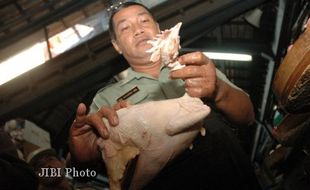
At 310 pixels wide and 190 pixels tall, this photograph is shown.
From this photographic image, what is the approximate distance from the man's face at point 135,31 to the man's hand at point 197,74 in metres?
0.55

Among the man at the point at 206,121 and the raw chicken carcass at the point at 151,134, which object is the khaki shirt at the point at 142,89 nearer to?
the man at the point at 206,121

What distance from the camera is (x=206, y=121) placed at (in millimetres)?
1896

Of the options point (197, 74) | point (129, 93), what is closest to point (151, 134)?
point (197, 74)

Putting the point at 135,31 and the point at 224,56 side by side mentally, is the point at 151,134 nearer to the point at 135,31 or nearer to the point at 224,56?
the point at 135,31

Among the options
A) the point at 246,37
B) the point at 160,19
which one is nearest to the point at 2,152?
the point at 160,19

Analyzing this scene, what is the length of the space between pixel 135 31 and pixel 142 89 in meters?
0.40

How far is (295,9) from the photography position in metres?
4.55

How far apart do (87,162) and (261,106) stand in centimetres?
767

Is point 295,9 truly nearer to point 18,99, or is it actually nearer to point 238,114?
point 238,114

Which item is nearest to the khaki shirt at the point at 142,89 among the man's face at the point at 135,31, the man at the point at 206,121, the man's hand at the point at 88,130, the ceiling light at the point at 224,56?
the man at the point at 206,121

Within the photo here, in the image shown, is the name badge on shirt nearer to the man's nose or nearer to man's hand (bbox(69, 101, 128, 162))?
man's hand (bbox(69, 101, 128, 162))

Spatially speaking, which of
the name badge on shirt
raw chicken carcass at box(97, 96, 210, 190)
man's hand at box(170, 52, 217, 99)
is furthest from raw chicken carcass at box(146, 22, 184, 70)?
the name badge on shirt

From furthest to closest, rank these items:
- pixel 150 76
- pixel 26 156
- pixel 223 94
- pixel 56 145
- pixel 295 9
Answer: pixel 56 145, pixel 295 9, pixel 26 156, pixel 150 76, pixel 223 94

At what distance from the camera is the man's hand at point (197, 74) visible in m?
1.51
